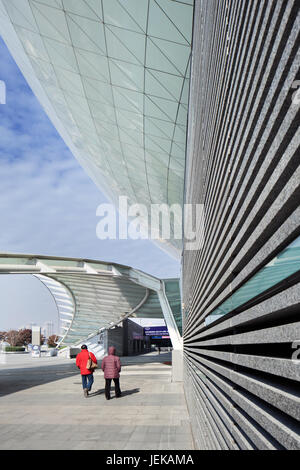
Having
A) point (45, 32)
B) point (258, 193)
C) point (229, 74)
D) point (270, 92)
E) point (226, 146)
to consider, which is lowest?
point (258, 193)

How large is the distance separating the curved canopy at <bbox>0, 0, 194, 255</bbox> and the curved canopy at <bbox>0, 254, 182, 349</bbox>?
195 inches

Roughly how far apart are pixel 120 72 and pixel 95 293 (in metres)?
25.9

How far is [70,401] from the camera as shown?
9445mm

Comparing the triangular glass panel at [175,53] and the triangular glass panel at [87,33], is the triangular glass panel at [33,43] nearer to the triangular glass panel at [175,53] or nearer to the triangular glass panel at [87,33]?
the triangular glass panel at [87,33]

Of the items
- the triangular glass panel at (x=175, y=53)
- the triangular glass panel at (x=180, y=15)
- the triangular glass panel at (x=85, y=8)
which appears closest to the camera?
the triangular glass panel at (x=180, y=15)

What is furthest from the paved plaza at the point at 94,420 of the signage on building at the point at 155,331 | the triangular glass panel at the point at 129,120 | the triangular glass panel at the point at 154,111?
the signage on building at the point at 155,331

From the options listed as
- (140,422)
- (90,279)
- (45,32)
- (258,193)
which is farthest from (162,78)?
(90,279)

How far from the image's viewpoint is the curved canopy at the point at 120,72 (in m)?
9.12

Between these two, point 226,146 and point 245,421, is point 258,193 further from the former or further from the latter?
point 245,421

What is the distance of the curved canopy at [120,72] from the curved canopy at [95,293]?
4.95 m

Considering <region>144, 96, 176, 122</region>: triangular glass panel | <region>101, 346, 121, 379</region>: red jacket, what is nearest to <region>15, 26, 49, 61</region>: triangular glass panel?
<region>144, 96, 176, 122</region>: triangular glass panel

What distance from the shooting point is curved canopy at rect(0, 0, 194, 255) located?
912cm

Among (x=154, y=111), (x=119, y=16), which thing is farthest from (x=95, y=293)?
(x=119, y=16)

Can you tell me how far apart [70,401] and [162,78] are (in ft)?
27.9
